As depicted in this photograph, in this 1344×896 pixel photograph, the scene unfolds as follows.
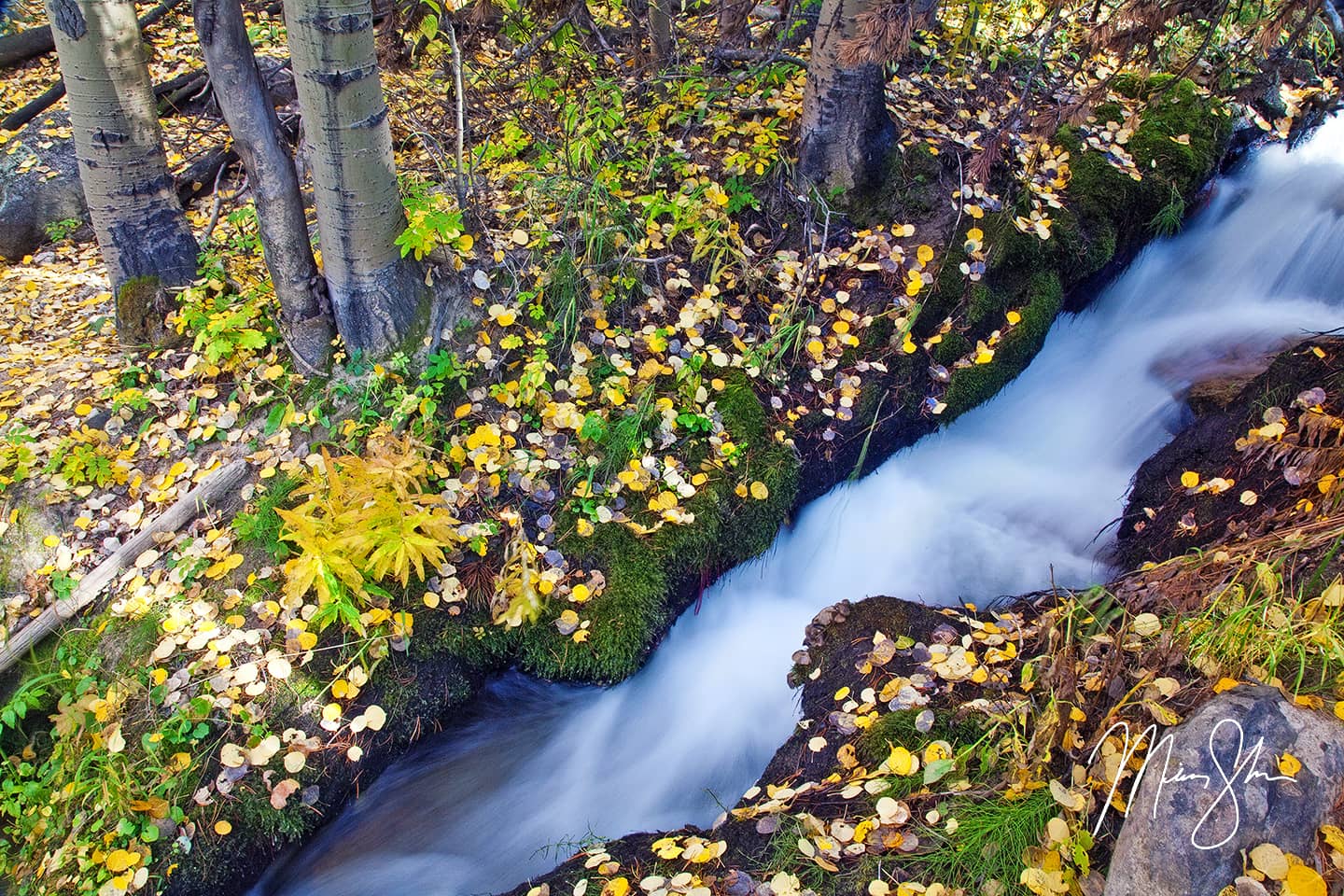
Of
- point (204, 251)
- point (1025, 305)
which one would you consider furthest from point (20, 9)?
point (1025, 305)

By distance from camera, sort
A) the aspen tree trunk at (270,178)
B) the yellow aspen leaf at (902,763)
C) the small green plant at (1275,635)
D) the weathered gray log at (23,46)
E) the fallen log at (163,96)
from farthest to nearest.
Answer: the weathered gray log at (23,46) → the fallen log at (163,96) → the aspen tree trunk at (270,178) → the yellow aspen leaf at (902,763) → the small green plant at (1275,635)

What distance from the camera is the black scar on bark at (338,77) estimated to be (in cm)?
360

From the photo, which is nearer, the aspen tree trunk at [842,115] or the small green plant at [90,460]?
the small green plant at [90,460]

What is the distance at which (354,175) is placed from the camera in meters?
3.87

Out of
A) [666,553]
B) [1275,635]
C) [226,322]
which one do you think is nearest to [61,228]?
[226,322]

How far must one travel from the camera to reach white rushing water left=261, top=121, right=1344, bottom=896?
377cm

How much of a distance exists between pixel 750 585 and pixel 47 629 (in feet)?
11.5

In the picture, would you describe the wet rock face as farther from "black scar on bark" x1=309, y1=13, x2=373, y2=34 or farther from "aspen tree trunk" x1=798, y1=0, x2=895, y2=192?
"black scar on bark" x1=309, y1=13, x2=373, y2=34

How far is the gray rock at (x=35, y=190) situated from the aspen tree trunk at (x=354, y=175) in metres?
3.35

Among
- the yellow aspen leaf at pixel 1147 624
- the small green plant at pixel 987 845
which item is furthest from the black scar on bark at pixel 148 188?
the yellow aspen leaf at pixel 1147 624

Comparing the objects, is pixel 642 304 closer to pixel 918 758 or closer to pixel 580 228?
pixel 580 228

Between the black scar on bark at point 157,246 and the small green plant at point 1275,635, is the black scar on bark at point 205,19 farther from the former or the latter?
the small green plant at point 1275,635

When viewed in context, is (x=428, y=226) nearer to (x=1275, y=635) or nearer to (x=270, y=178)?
(x=270, y=178)

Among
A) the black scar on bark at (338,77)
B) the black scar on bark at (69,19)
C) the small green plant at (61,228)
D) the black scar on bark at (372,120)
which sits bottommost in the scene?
the small green plant at (61,228)
